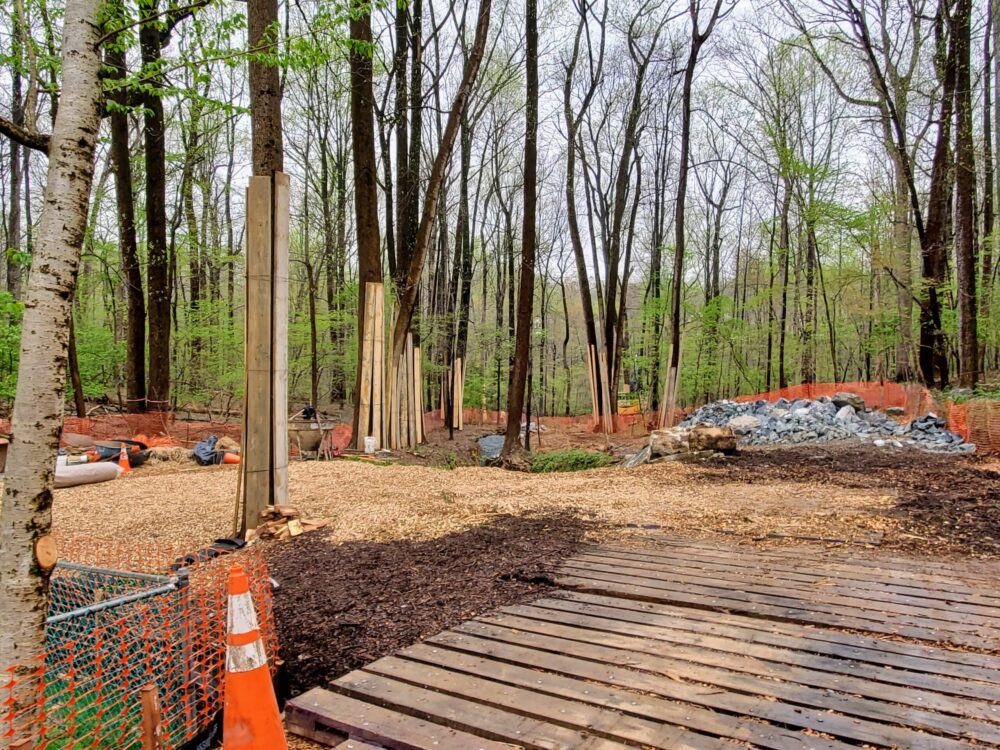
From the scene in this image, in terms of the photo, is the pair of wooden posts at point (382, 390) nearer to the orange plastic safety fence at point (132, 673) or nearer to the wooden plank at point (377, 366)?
the wooden plank at point (377, 366)

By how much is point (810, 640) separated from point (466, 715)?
169 cm

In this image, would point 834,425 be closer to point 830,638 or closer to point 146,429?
point 830,638

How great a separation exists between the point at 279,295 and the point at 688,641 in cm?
477

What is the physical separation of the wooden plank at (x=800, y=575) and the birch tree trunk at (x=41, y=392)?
344 cm

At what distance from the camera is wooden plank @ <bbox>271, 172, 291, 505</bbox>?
5.91 meters

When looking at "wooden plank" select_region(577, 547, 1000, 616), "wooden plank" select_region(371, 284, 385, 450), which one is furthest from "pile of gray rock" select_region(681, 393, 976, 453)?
"wooden plank" select_region(577, 547, 1000, 616)

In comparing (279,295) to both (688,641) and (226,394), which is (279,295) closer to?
(688,641)

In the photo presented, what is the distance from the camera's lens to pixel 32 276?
2.03 metres

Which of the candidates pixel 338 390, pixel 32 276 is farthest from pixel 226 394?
pixel 32 276

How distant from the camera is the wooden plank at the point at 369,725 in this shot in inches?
83.8

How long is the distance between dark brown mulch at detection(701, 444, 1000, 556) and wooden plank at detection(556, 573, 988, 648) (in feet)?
6.32

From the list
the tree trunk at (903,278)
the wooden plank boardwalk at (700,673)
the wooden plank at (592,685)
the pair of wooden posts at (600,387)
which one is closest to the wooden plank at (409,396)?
the pair of wooden posts at (600,387)

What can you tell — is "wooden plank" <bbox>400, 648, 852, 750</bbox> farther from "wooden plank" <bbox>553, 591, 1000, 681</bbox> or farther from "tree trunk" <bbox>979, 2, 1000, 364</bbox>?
"tree trunk" <bbox>979, 2, 1000, 364</bbox>

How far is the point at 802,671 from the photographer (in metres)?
2.54
